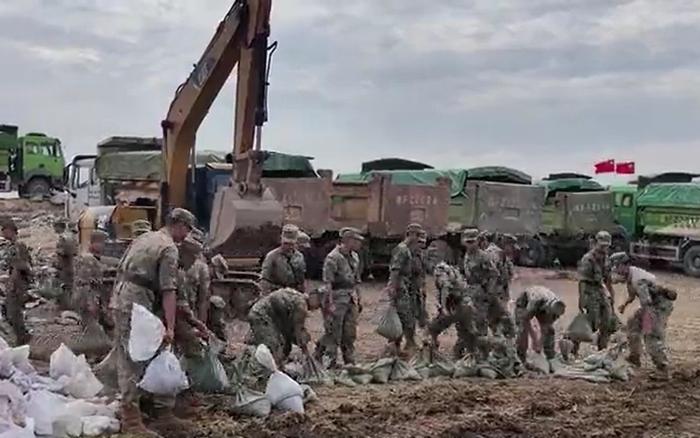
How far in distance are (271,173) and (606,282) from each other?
28.1ft

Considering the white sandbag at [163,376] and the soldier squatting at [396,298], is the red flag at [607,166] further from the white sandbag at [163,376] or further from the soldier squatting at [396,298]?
the white sandbag at [163,376]

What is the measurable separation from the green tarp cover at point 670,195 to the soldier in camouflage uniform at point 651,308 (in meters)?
13.3

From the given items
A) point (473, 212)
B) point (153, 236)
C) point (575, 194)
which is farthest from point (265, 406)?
point (575, 194)

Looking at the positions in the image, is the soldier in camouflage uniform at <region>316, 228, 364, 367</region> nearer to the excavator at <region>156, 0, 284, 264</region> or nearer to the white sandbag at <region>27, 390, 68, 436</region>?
the excavator at <region>156, 0, 284, 264</region>

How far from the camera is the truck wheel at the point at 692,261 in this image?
74.3 feet

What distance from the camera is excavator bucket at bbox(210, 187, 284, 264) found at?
40.7 feet

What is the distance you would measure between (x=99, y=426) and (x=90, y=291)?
9.78ft

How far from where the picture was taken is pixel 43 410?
7078mm

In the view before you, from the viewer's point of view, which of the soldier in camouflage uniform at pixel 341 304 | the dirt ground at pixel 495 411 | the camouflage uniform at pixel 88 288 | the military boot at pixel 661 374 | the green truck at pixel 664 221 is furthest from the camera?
the green truck at pixel 664 221

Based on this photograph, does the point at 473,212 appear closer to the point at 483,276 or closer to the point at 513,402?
the point at 483,276

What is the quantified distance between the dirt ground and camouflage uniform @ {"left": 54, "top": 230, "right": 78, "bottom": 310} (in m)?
3.41

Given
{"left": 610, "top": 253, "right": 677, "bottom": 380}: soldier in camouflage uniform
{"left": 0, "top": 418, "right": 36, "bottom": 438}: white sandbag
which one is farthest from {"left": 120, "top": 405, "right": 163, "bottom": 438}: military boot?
{"left": 610, "top": 253, "right": 677, "bottom": 380}: soldier in camouflage uniform

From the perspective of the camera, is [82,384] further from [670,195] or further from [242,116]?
[670,195]

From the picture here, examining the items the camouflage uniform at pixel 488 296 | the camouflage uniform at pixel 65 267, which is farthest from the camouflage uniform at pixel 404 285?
the camouflage uniform at pixel 65 267
